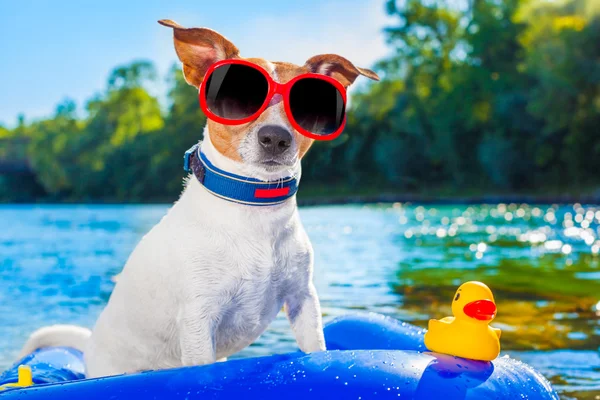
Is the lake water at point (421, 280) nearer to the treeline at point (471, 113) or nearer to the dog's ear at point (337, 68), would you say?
the dog's ear at point (337, 68)

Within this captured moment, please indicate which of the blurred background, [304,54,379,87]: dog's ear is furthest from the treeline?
[304,54,379,87]: dog's ear

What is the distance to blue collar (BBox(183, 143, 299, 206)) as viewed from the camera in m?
2.38

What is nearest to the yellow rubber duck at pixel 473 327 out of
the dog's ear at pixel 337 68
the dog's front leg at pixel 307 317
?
the dog's front leg at pixel 307 317

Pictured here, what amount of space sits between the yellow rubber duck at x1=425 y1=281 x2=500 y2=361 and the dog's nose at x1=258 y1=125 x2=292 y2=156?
697mm

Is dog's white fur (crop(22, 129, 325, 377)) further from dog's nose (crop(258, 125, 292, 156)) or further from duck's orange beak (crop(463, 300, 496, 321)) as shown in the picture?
duck's orange beak (crop(463, 300, 496, 321))

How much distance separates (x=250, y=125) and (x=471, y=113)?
3625 centimetres

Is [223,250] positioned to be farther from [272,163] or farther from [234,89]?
[234,89]

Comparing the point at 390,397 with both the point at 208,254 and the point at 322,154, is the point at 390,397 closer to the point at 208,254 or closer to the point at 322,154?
the point at 208,254

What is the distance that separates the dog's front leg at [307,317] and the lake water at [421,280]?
2.08 metres

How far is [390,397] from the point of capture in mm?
2199

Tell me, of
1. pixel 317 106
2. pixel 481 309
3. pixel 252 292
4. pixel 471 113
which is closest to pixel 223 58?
pixel 317 106

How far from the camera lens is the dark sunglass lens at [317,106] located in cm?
236

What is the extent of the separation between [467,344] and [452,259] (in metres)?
9.32

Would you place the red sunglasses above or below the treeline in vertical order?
below
